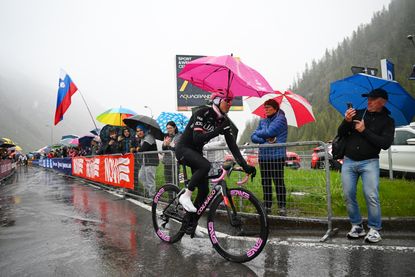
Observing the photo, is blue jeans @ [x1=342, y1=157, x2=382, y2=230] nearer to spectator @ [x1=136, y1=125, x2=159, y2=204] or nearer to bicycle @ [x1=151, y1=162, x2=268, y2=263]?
bicycle @ [x1=151, y1=162, x2=268, y2=263]

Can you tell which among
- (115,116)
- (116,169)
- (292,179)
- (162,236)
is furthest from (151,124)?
(292,179)

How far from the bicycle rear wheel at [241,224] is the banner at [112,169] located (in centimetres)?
568

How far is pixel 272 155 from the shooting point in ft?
18.5

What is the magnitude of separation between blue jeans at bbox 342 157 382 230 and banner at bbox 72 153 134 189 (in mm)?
6137

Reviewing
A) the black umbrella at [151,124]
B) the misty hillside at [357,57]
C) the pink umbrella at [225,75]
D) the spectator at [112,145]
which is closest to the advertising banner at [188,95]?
the spectator at [112,145]

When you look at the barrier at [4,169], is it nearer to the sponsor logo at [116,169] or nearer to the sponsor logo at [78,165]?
the sponsor logo at [78,165]

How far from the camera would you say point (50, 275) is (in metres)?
3.69

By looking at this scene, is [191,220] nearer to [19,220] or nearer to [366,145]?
[366,145]

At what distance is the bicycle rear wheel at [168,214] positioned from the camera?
478 cm

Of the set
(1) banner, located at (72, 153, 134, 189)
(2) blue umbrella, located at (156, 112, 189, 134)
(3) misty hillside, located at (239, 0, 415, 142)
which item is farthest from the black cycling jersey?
(3) misty hillside, located at (239, 0, 415, 142)

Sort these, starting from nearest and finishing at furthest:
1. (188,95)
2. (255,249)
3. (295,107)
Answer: (255,249) → (295,107) → (188,95)

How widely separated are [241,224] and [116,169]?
7681mm

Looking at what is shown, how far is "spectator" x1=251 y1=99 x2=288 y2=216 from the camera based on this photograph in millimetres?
5539

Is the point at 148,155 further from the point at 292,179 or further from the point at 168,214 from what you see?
the point at 292,179
